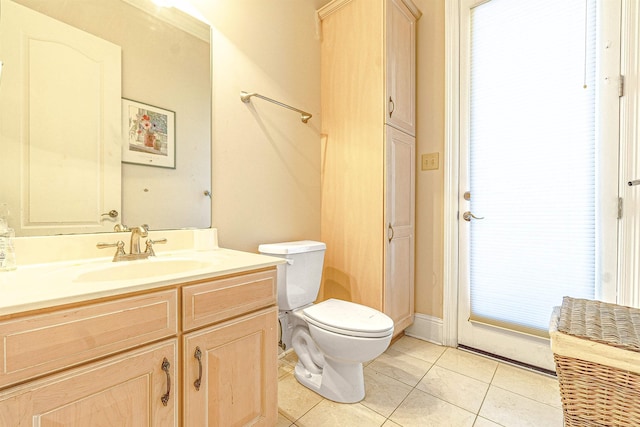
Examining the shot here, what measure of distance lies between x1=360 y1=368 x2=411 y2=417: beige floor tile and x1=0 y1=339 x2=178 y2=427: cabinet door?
3.11 feet

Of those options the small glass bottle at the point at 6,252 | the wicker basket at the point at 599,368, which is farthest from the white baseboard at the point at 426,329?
the small glass bottle at the point at 6,252

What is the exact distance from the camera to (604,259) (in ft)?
4.64

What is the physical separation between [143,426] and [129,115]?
1.13 metres

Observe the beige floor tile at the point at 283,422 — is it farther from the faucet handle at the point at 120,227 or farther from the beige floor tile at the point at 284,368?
the faucet handle at the point at 120,227

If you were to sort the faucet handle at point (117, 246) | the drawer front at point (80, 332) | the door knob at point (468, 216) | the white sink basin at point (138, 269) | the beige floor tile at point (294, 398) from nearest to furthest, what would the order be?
the drawer front at point (80, 332) < the white sink basin at point (138, 269) < the faucet handle at point (117, 246) < the beige floor tile at point (294, 398) < the door knob at point (468, 216)

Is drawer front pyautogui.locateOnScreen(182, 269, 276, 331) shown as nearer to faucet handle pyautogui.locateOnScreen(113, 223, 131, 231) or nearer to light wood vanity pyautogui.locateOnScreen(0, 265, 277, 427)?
light wood vanity pyautogui.locateOnScreen(0, 265, 277, 427)

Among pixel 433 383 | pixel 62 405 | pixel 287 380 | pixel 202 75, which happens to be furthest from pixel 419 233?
pixel 62 405

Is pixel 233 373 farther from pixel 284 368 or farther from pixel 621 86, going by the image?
pixel 621 86

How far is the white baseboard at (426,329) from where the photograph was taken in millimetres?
1969

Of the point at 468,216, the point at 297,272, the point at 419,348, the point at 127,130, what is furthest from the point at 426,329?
the point at 127,130

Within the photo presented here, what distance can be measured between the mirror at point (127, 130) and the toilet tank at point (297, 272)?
414mm

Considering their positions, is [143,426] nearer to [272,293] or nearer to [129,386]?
[129,386]

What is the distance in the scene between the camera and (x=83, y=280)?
0.86 metres

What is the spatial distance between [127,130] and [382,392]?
5.73 feet
